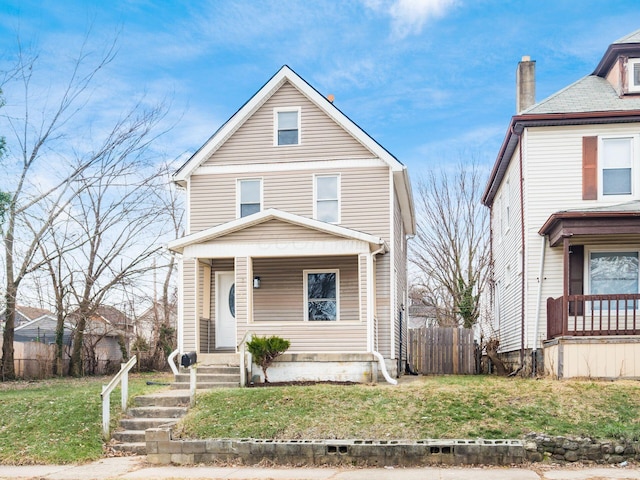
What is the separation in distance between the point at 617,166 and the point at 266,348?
31.7ft

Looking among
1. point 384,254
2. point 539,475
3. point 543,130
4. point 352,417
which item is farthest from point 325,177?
point 539,475

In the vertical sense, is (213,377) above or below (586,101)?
below

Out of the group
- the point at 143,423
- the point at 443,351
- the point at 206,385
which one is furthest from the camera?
the point at 443,351

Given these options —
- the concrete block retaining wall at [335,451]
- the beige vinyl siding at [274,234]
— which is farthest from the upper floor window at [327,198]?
the concrete block retaining wall at [335,451]

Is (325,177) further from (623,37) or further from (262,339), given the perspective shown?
(623,37)

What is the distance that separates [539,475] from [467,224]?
23379mm

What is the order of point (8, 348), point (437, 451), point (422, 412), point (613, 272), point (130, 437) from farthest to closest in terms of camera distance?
point (8, 348) → point (613, 272) → point (130, 437) → point (422, 412) → point (437, 451)

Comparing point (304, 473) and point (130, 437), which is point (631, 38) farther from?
point (130, 437)

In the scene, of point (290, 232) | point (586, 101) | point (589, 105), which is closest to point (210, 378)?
point (290, 232)

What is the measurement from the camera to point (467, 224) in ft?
104

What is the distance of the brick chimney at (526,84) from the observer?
21750 millimetres

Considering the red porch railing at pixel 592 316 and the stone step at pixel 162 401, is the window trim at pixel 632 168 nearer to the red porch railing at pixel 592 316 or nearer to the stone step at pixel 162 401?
the red porch railing at pixel 592 316

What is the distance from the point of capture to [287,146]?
60.4ft

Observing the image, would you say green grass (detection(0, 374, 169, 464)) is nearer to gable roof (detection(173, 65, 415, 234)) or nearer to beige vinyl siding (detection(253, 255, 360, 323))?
beige vinyl siding (detection(253, 255, 360, 323))
